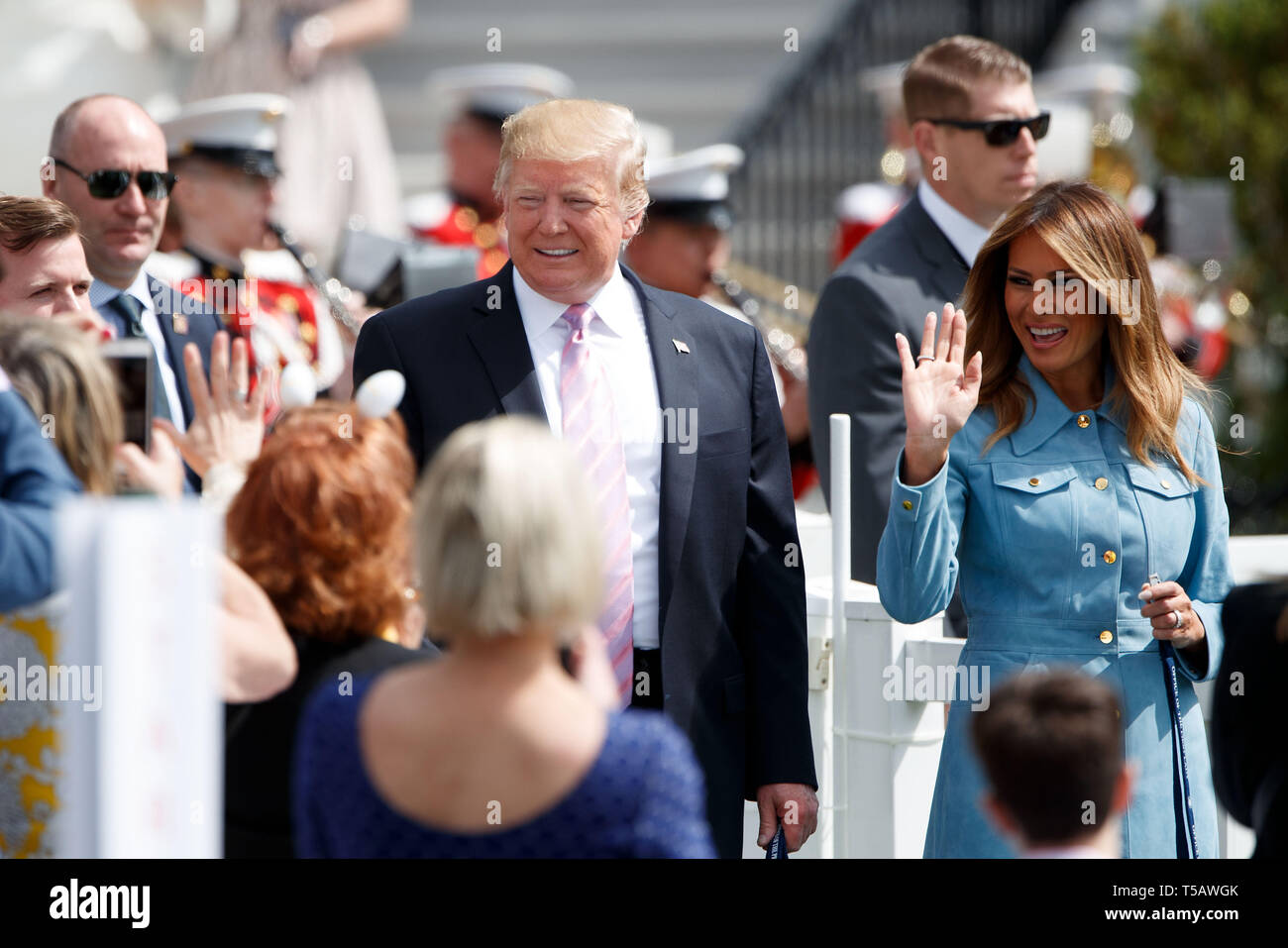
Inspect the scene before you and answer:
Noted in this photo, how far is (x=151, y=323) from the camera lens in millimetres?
4070

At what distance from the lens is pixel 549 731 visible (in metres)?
2.01

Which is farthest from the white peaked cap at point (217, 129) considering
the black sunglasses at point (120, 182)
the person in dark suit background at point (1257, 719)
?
the person in dark suit background at point (1257, 719)

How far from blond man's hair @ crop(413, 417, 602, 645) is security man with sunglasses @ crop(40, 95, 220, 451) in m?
2.12

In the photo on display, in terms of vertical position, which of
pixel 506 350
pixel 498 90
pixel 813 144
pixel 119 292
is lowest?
pixel 506 350

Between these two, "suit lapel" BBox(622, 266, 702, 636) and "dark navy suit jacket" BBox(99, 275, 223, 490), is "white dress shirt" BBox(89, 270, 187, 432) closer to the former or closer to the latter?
"dark navy suit jacket" BBox(99, 275, 223, 490)

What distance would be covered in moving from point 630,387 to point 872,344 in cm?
104

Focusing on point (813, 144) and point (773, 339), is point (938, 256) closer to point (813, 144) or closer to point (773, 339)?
point (773, 339)

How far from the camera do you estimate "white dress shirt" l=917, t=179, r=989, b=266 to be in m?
4.40

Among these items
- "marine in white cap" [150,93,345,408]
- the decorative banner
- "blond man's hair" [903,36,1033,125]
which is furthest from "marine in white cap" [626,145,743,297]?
the decorative banner

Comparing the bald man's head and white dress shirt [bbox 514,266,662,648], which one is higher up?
the bald man's head

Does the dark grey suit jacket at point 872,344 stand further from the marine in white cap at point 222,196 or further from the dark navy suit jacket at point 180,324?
the marine in white cap at point 222,196

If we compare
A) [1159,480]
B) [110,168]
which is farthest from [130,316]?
[1159,480]

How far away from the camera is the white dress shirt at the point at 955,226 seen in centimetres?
440
